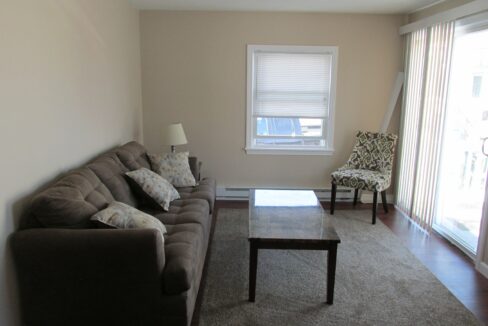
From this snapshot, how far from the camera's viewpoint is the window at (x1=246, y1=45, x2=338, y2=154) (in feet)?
15.4

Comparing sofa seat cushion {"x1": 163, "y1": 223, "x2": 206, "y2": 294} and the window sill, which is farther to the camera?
the window sill

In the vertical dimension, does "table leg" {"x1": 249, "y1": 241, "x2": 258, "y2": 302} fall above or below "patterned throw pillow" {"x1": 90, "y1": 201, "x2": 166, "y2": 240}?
below

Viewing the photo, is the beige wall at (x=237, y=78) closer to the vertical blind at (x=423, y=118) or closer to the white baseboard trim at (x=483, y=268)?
the vertical blind at (x=423, y=118)

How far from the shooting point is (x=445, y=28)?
3.70 metres

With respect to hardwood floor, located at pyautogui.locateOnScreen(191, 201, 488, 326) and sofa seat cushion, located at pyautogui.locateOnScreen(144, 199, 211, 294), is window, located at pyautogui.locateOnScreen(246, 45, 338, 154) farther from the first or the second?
sofa seat cushion, located at pyautogui.locateOnScreen(144, 199, 211, 294)

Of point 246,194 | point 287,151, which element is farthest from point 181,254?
point 287,151

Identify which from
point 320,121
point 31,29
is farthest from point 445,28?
point 31,29

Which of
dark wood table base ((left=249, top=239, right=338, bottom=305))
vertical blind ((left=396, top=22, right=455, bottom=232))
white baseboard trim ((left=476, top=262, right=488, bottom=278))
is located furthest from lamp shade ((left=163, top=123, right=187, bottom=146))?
white baseboard trim ((left=476, top=262, right=488, bottom=278))

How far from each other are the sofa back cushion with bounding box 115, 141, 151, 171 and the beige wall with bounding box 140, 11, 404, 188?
3.68 ft

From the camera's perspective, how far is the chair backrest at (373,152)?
4438 millimetres

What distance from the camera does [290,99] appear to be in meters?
4.80

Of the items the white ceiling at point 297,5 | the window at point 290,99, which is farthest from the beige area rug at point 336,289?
the white ceiling at point 297,5

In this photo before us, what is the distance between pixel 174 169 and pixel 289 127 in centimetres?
179

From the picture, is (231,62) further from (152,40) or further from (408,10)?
(408,10)
